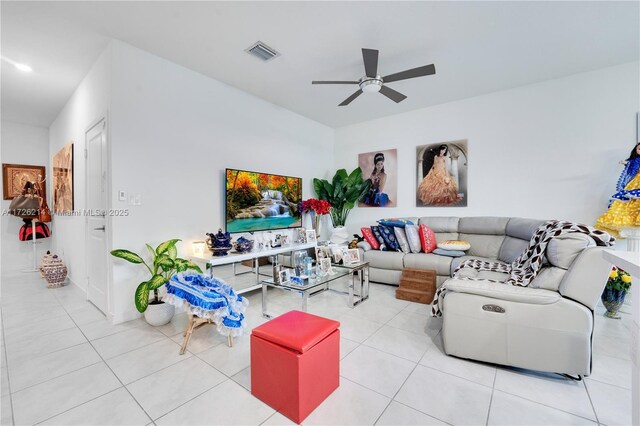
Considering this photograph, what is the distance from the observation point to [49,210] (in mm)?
5094

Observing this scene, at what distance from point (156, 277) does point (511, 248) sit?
4002 millimetres

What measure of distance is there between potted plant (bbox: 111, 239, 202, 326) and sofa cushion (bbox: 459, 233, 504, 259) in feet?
12.0

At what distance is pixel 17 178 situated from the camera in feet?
16.1

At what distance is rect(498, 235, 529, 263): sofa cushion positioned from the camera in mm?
3155

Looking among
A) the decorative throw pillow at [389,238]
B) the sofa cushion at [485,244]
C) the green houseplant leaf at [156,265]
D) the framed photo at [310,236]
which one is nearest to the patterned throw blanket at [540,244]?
the sofa cushion at [485,244]

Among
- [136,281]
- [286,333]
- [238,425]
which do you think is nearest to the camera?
[238,425]

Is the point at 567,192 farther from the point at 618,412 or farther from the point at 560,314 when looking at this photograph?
the point at 618,412

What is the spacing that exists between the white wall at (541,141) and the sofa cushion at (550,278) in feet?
7.64

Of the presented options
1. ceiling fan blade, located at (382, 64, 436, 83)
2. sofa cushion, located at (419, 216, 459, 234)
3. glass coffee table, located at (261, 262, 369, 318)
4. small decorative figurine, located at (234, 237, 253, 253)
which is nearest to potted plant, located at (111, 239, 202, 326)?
small decorative figurine, located at (234, 237, 253, 253)

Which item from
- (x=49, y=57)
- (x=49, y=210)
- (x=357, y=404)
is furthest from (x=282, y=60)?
(x=49, y=210)

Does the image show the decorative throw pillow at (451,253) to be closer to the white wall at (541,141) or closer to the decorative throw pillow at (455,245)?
the decorative throw pillow at (455,245)

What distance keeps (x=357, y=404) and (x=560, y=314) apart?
138 cm

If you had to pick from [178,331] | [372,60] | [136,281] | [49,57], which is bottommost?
[178,331]

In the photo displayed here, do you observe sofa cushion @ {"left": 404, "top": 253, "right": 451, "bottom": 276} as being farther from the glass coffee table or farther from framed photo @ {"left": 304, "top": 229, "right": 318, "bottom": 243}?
framed photo @ {"left": 304, "top": 229, "right": 318, "bottom": 243}
